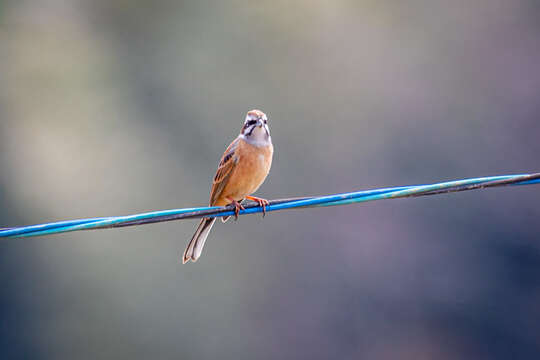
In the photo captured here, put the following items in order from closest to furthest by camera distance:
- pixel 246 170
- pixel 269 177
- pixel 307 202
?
pixel 307 202, pixel 246 170, pixel 269 177

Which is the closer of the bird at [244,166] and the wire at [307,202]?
the wire at [307,202]

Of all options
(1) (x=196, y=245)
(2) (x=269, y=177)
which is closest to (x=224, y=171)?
(1) (x=196, y=245)

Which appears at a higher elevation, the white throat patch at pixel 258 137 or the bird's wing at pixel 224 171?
the white throat patch at pixel 258 137

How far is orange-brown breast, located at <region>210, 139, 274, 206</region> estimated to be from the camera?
17.2 ft

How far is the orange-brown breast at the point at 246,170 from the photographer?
5.23 m

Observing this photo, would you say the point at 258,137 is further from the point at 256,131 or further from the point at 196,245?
the point at 196,245

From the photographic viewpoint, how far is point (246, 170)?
5.23 metres

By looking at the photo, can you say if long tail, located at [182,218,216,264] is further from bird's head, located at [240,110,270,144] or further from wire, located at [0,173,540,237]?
wire, located at [0,173,540,237]

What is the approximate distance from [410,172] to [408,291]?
Result: 3.35m

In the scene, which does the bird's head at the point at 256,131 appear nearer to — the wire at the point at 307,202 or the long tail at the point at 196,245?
the long tail at the point at 196,245

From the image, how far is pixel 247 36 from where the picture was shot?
19.3m

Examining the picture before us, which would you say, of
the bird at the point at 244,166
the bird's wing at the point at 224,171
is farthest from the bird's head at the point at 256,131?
the bird's wing at the point at 224,171

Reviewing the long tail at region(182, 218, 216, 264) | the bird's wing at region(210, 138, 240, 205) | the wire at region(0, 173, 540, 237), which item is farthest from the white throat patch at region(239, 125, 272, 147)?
the wire at region(0, 173, 540, 237)

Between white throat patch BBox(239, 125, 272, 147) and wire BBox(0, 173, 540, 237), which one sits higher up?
white throat patch BBox(239, 125, 272, 147)
